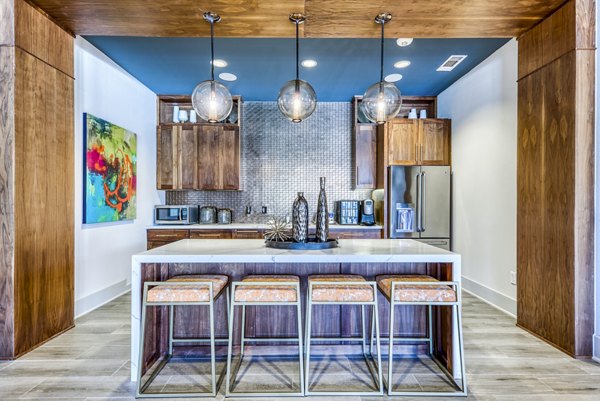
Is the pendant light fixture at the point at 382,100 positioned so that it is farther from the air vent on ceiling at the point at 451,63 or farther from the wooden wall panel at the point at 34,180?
the wooden wall panel at the point at 34,180

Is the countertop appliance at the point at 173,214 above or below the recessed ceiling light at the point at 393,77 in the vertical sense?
below

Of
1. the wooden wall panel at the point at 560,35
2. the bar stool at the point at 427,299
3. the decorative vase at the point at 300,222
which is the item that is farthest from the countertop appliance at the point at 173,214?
the wooden wall panel at the point at 560,35

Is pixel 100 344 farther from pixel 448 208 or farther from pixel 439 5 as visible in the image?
pixel 448 208

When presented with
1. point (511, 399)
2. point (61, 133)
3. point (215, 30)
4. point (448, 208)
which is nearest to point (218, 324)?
point (511, 399)

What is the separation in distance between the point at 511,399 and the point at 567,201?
58.0 inches

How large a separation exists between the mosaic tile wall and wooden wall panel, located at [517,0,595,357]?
266 cm

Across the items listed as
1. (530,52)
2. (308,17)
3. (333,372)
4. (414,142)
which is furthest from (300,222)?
(414,142)

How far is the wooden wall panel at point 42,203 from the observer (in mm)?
2613

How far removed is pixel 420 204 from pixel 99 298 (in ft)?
12.9

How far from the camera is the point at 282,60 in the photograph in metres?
3.89

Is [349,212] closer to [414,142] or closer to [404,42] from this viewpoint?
[414,142]

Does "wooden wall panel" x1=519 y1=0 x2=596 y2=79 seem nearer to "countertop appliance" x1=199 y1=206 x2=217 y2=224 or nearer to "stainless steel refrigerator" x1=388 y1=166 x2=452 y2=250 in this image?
"stainless steel refrigerator" x1=388 y1=166 x2=452 y2=250

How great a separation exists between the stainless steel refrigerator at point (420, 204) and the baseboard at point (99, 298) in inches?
135

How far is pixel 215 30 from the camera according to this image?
297 cm
